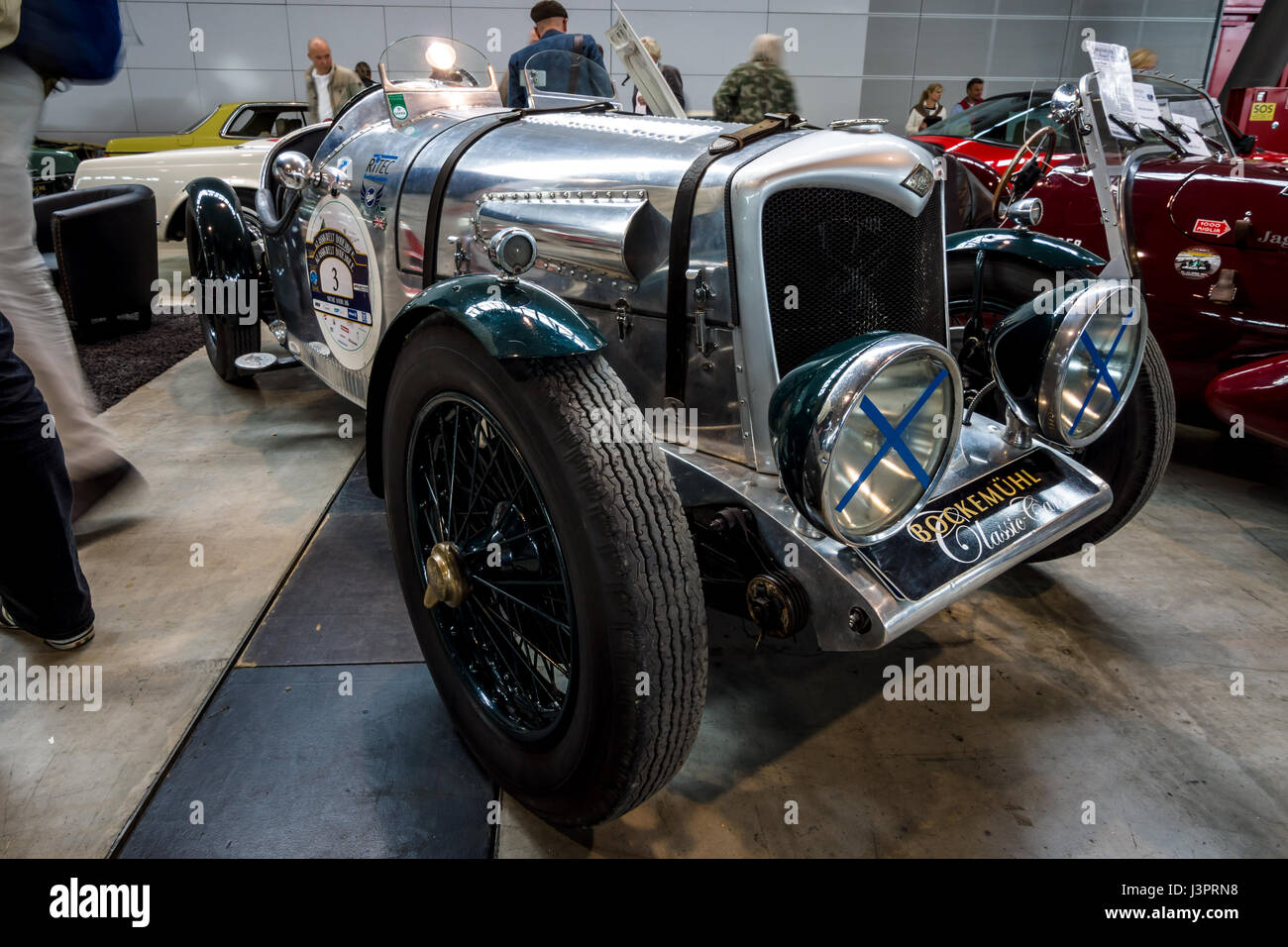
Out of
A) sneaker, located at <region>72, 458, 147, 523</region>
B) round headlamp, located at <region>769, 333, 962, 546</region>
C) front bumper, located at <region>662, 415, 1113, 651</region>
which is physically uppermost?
round headlamp, located at <region>769, 333, 962, 546</region>

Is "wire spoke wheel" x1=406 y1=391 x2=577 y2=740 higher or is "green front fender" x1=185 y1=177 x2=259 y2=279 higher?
"green front fender" x1=185 y1=177 x2=259 y2=279

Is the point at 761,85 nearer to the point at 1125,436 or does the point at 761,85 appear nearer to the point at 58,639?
the point at 1125,436

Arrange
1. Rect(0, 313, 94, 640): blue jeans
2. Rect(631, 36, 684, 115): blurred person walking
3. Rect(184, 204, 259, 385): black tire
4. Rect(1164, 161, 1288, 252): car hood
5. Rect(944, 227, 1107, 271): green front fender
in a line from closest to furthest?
Rect(0, 313, 94, 640): blue jeans < Rect(944, 227, 1107, 271): green front fender < Rect(631, 36, 684, 115): blurred person walking < Rect(1164, 161, 1288, 252): car hood < Rect(184, 204, 259, 385): black tire

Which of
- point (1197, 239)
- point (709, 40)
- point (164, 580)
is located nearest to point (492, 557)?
point (164, 580)

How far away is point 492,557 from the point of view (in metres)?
1.58

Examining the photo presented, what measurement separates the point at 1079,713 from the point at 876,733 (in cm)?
53

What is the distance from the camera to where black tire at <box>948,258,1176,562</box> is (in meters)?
2.26

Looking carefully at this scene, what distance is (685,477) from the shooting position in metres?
1.77

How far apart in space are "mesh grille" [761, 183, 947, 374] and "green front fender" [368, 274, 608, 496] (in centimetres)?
47

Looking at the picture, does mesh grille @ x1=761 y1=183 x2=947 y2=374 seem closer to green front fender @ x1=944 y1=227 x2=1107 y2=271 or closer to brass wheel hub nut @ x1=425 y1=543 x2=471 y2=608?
green front fender @ x1=944 y1=227 x2=1107 y2=271

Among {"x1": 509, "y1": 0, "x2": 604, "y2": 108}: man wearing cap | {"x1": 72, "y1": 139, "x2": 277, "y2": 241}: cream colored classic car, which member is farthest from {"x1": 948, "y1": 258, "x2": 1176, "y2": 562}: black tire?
A: {"x1": 72, "y1": 139, "x2": 277, "y2": 241}: cream colored classic car

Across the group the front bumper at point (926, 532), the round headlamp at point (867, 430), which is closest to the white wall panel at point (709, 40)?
the front bumper at point (926, 532)
